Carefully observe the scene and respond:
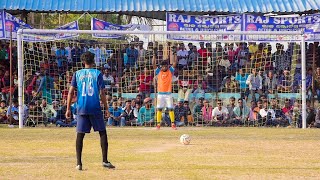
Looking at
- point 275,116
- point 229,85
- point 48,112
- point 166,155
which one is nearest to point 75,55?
point 48,112

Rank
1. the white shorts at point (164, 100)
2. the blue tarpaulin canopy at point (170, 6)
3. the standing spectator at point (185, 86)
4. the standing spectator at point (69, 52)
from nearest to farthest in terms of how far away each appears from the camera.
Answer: the white shorts at point (164, 100) < the standing spectator at point (185, 86) < the standing spectator at point (69, 52) < the blue tarpaulin canopy at point (170, 6)

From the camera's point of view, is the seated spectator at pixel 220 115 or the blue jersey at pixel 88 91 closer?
the blue jersey at pixel 88 91

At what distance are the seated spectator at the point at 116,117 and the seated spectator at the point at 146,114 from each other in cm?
59

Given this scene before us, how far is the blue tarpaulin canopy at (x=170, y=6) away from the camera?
97.4 ft

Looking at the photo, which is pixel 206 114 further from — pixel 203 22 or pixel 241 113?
pixel 203 22

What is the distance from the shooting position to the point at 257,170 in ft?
42.8

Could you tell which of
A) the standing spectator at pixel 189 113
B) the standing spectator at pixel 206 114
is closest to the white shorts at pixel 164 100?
the standing spectator at pixel 189 113

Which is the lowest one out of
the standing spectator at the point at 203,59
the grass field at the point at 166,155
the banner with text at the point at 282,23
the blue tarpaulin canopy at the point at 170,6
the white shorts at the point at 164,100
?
the grass field at the point at 166,155

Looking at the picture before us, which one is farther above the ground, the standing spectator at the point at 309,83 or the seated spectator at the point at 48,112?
the standing spectator at the point at 309,83

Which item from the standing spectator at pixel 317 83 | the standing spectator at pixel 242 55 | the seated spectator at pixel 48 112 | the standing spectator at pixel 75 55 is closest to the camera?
the seated spectator at pixel 48 112

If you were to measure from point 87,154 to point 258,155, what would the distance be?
11.4ft

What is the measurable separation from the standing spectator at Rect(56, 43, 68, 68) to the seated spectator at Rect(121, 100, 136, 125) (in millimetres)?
2888

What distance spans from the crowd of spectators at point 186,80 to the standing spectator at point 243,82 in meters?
0.03

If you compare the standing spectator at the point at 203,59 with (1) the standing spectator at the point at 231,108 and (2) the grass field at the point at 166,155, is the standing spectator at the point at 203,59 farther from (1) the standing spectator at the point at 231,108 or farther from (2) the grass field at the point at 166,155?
(2) the grass field at the point at 166,155
